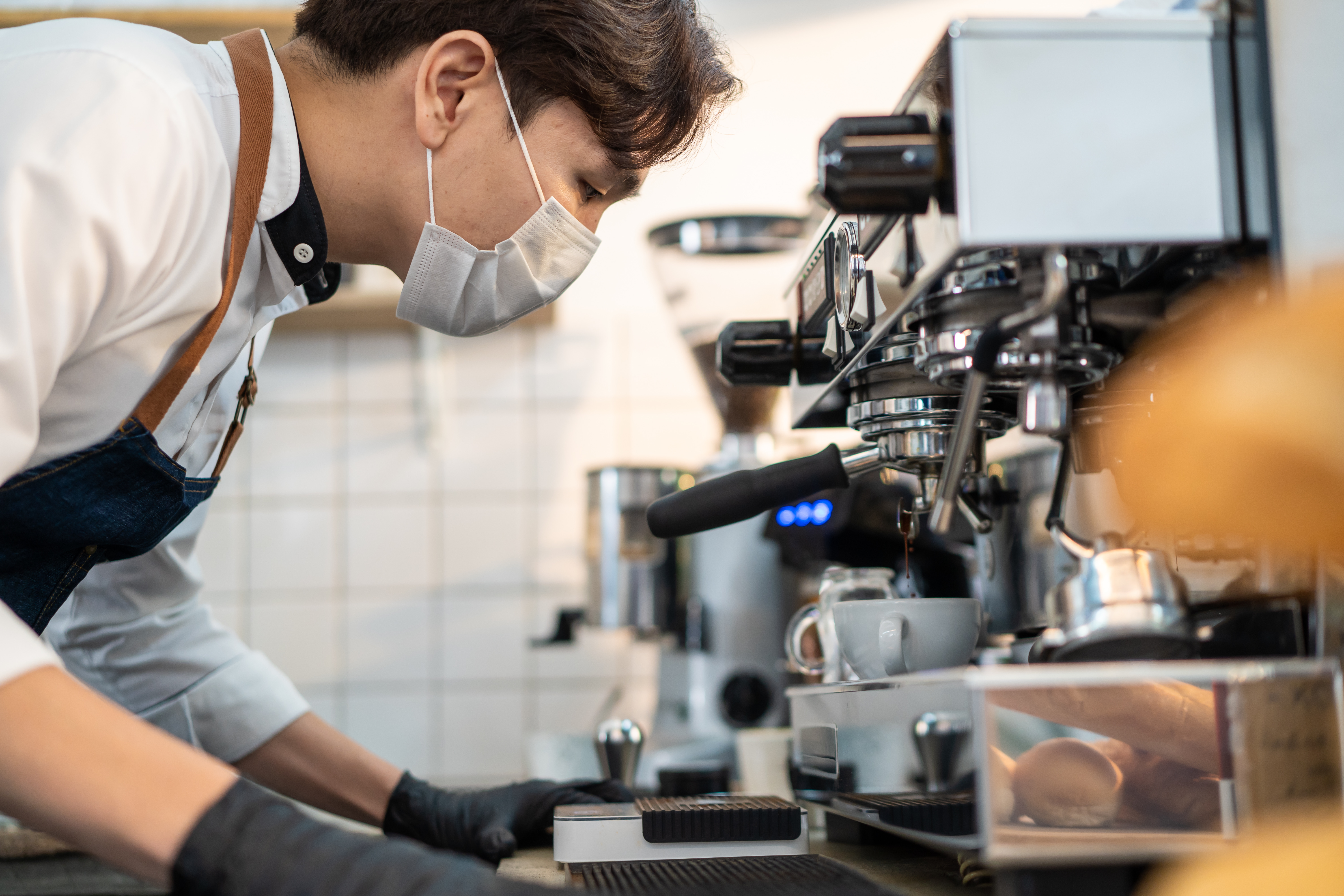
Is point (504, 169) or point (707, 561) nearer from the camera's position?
point (504, 169)

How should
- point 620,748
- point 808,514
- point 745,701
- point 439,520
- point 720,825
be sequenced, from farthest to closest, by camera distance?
point 439,520 < point 745,701 < point 808,514 < point 620,748 < point 720,825

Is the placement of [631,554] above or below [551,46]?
below

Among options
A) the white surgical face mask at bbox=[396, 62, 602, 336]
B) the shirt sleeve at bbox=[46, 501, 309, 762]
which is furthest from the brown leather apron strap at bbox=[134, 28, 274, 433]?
the shirt sleeve at bbox=[46, 501, 309, 762]

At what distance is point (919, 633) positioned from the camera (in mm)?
576

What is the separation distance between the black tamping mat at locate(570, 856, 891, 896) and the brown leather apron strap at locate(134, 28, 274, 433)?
35 cm

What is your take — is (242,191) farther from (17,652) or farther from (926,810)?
(926,810)

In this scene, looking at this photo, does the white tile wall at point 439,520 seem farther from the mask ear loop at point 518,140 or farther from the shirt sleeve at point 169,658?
the mask ear loop at point 518,140

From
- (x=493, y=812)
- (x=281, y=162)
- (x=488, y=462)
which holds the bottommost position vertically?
(x=493, y=812)

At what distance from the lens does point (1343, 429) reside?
14.1 inches

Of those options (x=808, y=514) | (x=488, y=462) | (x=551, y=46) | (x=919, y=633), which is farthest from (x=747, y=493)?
(x=488, y=462)

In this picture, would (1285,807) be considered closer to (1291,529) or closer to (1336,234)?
(1291,529)

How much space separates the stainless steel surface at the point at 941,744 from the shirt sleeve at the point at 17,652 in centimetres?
35

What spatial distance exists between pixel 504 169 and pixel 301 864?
1.55ft

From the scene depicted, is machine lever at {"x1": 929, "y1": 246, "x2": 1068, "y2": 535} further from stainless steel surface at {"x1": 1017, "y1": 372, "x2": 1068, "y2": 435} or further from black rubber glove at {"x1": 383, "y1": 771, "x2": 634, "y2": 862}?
black rubber glove at {"x1": 383, "y1": 771, "x2": 634, "y2": 862}
